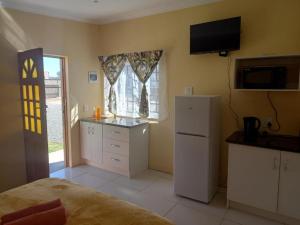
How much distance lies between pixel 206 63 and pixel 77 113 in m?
2.48

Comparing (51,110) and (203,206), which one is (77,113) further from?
(203,206)

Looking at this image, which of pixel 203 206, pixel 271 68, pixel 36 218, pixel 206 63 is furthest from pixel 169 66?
pixel 36 218

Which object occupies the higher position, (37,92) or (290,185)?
(37,92)

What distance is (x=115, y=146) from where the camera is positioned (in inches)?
147

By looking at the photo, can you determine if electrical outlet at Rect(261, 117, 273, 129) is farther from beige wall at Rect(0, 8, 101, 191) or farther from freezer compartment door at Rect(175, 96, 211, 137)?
beige wall at Rect(0, 8, 101, 191)

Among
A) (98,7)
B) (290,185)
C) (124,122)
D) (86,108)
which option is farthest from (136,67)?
(290,185)

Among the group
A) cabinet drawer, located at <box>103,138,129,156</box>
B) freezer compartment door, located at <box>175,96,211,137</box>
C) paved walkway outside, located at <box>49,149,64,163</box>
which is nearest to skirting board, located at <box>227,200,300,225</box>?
freezer compartment door, located at <box>175,96,211,137</box>

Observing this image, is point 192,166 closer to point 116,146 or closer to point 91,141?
point 116,146

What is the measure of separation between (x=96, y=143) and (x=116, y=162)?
0.54m

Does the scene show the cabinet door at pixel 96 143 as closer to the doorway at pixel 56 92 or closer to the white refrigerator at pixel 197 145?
the doorway at pixel 56 92

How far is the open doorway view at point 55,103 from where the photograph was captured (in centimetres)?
391

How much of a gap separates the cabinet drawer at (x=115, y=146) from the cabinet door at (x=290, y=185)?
218 cm

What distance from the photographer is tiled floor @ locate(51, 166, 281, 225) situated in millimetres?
2541

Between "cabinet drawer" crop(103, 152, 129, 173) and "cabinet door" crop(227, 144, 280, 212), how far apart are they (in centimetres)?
169
